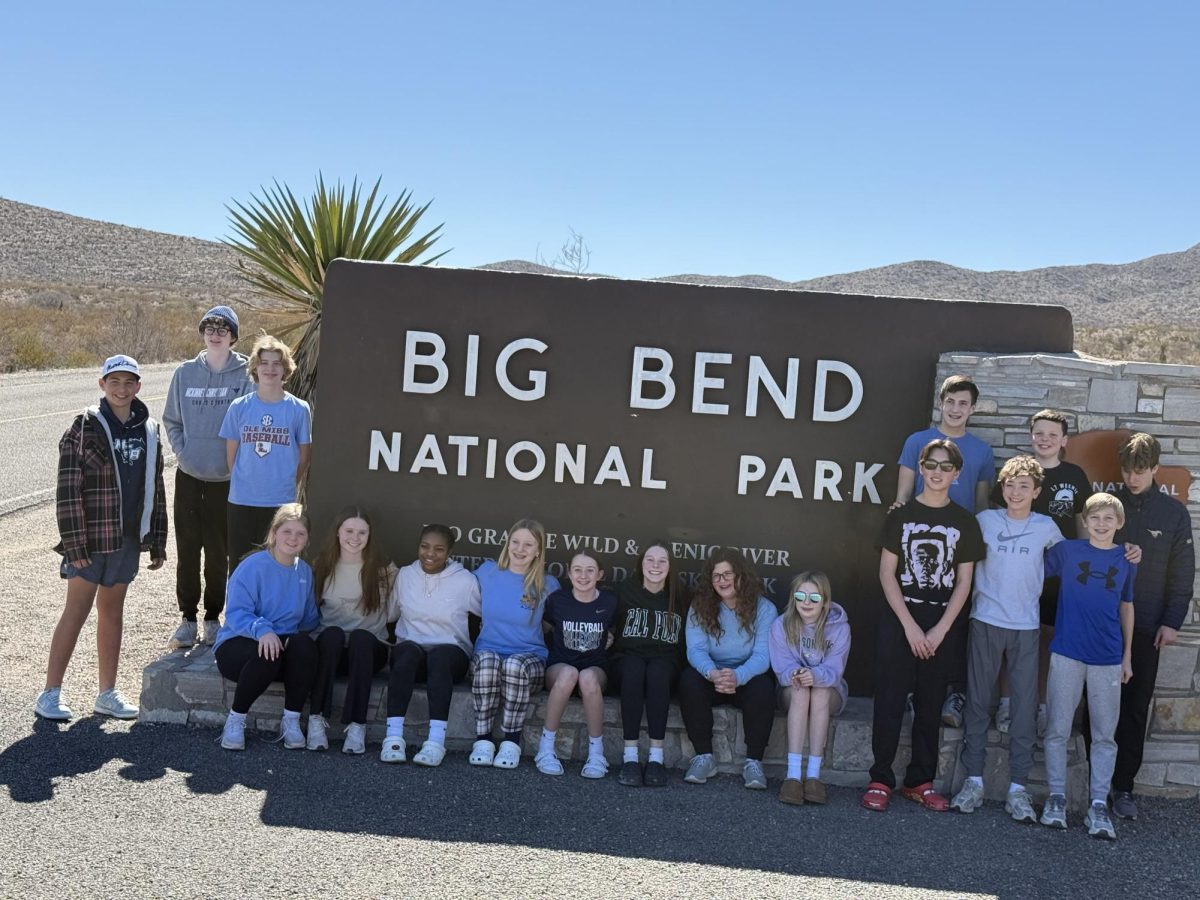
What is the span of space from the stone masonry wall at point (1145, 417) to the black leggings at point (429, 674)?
9.95ft

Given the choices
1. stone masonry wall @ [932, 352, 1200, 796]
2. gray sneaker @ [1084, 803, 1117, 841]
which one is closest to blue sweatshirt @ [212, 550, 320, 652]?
stone masonry wall @ [932, 352, 1200, 796]

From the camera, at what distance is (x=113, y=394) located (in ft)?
19.2

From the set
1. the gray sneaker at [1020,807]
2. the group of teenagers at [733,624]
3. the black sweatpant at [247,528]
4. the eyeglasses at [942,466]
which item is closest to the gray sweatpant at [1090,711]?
the group of teenagers at [733,624]

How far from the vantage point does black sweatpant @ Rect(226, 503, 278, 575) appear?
6.54 m

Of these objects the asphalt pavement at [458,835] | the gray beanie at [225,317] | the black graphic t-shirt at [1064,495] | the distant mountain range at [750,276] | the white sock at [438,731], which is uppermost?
the distant mountain range at [750,276]

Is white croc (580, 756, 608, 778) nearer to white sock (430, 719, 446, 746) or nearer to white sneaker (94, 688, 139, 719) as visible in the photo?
white sock (430, 719, 446, 746)

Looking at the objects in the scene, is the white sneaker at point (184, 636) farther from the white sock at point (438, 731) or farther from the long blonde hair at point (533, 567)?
the long blonde hair at point (533, 567)

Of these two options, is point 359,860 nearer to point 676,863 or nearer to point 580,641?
point 676,863

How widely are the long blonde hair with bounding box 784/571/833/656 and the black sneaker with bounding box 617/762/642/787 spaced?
38.2 inches

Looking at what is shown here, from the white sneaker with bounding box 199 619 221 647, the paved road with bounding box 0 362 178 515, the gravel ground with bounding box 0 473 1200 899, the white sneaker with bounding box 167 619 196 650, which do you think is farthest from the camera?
the paved road with bounding box 0 362 178 515

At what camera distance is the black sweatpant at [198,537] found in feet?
→ 23.2

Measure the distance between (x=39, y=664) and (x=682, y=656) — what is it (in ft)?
12.3

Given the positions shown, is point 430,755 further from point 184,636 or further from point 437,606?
point 184,636

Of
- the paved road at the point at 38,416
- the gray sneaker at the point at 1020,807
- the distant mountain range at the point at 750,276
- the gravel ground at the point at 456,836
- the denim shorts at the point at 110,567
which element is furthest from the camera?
the distant mountain range at the point at 750,276
